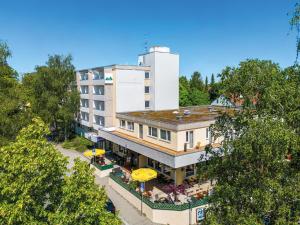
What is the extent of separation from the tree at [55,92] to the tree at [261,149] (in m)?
38.0

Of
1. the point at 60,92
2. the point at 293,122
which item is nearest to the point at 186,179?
the point at 293,122

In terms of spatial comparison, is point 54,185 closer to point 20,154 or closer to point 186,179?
point 20,154

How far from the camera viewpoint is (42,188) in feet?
30.8

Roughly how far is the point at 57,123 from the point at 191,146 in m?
34.6

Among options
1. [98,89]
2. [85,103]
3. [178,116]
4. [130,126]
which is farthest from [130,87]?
[178,116]

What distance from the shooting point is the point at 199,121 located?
2530cm

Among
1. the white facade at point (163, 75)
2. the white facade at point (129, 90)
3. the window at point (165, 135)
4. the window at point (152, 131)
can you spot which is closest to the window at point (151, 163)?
the window at point (152, 131)

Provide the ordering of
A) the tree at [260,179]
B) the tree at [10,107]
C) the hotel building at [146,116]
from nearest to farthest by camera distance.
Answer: the tree at [260,179], the tree at [10,107], the hotel building at [146,116]

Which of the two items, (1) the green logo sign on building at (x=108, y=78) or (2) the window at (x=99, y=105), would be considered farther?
(2) the window at (x=99, y=105)

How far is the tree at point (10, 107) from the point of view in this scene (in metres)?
21.2

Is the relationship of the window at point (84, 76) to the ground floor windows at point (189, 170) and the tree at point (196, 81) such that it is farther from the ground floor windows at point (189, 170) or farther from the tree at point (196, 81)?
the tree at point (196, 81)

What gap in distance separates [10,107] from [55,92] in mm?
25166

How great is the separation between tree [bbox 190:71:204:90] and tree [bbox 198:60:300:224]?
236 feet

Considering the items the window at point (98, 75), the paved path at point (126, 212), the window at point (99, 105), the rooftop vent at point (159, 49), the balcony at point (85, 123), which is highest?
the rooftop vent at point (159, 49)
